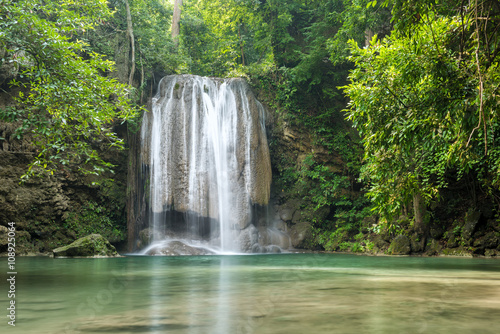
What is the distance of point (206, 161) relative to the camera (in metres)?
18.7

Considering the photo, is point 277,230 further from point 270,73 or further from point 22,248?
point 22,248

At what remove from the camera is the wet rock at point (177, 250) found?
1569 centimetres

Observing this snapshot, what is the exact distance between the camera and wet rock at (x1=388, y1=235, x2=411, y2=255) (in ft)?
47.5

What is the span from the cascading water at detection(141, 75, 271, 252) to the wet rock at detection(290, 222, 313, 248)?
6.44 ft

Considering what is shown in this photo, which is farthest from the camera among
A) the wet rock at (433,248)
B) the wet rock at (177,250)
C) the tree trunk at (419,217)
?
the wet rock at (177,250)

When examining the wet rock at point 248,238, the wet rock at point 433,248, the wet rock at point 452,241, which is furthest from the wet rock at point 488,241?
the wet rock at point 248,238

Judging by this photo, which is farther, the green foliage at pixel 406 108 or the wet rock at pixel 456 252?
the wet rock at pixel 456 252

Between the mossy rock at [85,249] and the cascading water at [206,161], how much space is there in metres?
4.06

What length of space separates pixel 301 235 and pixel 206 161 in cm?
567

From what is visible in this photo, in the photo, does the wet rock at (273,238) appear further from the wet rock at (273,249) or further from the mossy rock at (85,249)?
the mossy rock at (85,249)

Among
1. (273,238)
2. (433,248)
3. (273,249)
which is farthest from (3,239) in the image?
(433,248)

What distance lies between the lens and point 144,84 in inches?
754

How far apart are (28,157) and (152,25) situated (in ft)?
34.4

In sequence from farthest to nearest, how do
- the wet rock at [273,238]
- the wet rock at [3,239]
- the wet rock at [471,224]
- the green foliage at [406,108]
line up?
the wet rock at [273,238] < the wet rock at [3,239] < the wet rock at [471,224] < the green foliage at [406,108]
